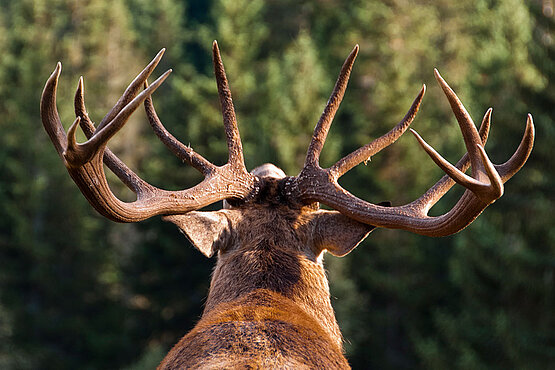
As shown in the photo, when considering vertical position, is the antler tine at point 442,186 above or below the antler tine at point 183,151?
below

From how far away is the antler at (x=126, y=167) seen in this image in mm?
3434

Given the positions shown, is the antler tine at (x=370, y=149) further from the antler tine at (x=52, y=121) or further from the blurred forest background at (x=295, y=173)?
the blurred forest background at (x=295, y=173)

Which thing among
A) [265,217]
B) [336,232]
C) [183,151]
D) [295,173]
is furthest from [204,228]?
[295,173]

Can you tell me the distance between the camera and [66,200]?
2823 centimetres

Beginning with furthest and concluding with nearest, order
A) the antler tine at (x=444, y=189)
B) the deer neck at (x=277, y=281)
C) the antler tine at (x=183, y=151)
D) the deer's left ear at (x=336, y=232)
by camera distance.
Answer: the antler tine at (x=183, y=151), the deer's left ear at (x=336, y=232), the deer neck at (x=277, y=281), the antler tine at (x=444, y=189)

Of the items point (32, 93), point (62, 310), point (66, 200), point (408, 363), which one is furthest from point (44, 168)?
point (408, 363)

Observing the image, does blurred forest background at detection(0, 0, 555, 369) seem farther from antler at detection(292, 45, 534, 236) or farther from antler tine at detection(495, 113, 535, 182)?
antler tine at detection(495, 113, 535, 182)

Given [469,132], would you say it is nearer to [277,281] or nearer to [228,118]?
[277,281]

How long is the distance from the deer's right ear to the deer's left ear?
0.54 m

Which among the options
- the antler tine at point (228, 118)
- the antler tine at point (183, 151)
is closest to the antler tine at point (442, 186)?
the antler tine at point (228, 118)

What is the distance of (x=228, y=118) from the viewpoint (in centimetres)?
516

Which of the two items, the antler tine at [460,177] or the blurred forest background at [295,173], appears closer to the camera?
the antler tine at [460,177]

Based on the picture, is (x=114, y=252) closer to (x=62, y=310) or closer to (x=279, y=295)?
(x=62, y=310)

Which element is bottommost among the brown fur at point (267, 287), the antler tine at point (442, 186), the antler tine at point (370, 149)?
the brown fur at point (267, 287)
